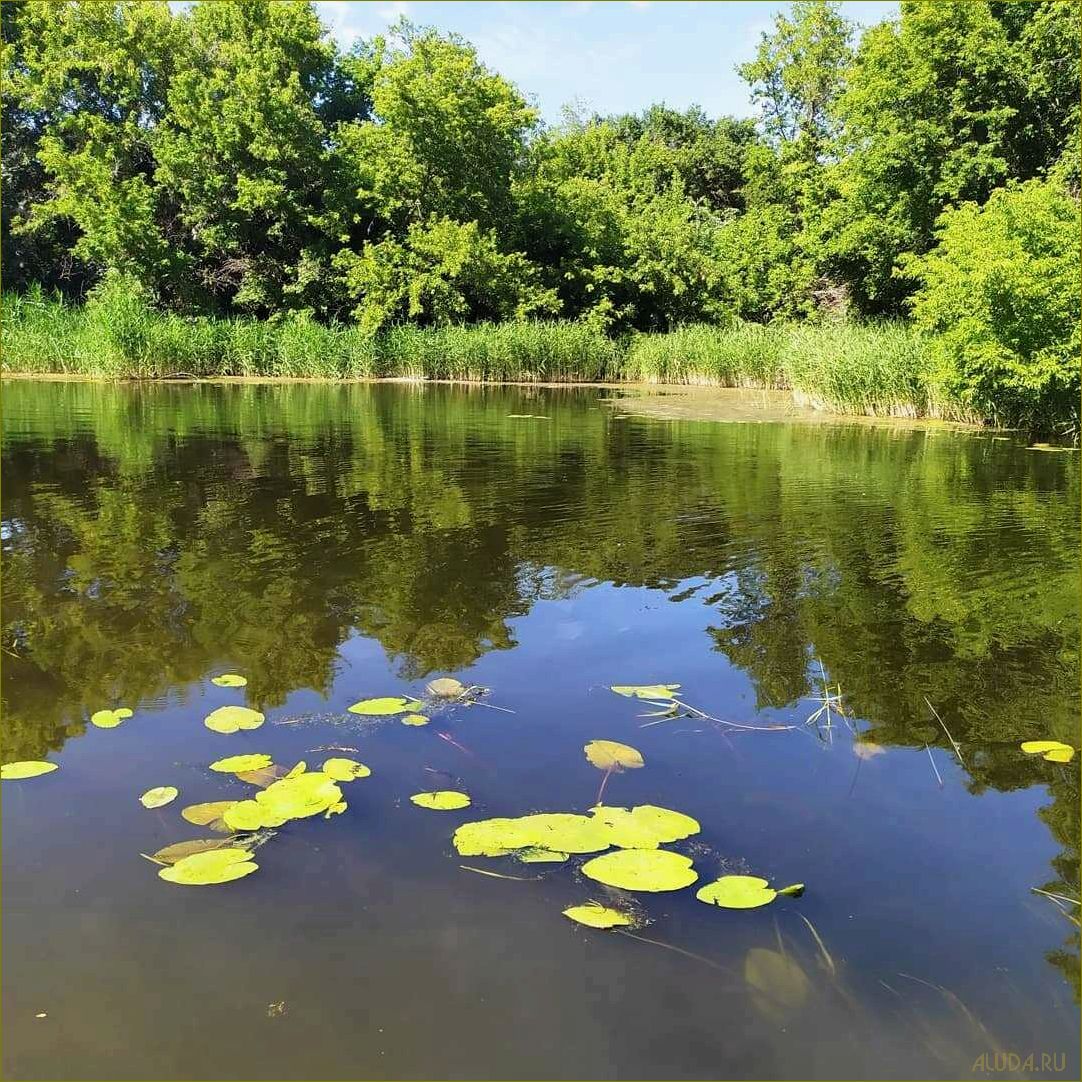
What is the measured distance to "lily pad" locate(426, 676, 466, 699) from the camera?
4.32m

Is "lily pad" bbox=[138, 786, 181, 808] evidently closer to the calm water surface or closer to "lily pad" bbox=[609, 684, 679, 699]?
the calm water surface

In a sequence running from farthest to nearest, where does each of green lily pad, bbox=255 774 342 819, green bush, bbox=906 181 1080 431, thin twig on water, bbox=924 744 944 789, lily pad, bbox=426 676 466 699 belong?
1. green bush, bbox=906 181 1080 431
2. lily pad, bbox=426 676 466 699
3. thin twig on water, bbox=924 744 944 789
4. green lily pad, bbox=255 774 342 819

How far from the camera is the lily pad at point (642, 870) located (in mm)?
2811

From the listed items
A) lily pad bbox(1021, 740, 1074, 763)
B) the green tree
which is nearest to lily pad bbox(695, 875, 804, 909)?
lily pad bbox(1021, 740, 1074, 763)

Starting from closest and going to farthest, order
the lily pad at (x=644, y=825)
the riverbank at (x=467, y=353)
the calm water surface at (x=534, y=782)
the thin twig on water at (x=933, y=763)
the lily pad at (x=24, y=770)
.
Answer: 1. the calm water surface at (x=534, y=782)
2. the lily pad at (x=644, y=825)
3. the lily pad at (x=24, y=770)
4. the thin twig on water at (x=933, y=763)
5. the riverbank at (x=467, y=353)

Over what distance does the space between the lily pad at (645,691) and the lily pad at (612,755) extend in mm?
599

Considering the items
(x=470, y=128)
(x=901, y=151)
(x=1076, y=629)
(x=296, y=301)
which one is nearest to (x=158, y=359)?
(x=296, y=301)

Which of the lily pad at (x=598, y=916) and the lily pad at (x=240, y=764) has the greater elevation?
the lily pad at (x=240, y=764)

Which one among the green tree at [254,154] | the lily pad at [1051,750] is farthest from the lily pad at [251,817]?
the green tree at [254,154]

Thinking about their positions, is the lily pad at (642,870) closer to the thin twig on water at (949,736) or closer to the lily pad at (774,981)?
the lily pad at (774,981)

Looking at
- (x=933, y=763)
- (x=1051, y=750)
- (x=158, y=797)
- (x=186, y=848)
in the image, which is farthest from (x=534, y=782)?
(x=1051, y=750)

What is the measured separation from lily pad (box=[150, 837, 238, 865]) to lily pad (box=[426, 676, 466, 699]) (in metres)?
1.42

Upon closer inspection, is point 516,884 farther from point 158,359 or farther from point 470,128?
point 470,128

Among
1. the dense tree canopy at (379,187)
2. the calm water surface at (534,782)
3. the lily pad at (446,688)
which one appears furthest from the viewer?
the dense tree canopy at (379,187)
